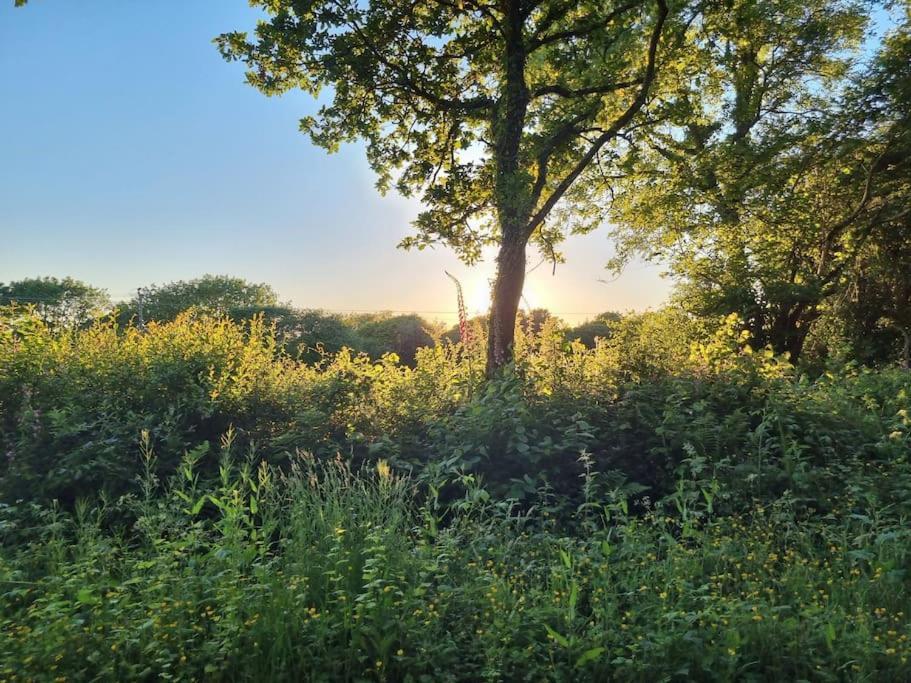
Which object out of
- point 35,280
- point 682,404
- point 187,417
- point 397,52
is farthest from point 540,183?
point 35,280

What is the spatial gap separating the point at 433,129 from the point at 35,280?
3280 cm

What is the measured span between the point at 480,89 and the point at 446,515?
6618mm

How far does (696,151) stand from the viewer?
44.0 ft

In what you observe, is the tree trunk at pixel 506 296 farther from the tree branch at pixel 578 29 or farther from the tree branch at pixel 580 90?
the tree branch at pixel 578 29

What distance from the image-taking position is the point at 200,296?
31406 mm

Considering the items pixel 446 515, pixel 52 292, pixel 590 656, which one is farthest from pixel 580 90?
pixel 52 292

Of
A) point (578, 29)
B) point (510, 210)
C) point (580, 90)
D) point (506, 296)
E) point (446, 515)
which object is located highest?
point (578, 29)

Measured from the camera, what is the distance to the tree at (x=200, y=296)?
95.3 feet

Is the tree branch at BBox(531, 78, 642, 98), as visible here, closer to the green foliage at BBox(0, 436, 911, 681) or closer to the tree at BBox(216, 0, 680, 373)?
the tree at BBox(216, 0, 680, 373)

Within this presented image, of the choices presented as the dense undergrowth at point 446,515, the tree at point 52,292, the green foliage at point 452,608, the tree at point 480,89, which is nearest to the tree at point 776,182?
the tree at point 480,89

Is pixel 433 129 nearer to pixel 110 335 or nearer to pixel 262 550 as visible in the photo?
pixel 110 335

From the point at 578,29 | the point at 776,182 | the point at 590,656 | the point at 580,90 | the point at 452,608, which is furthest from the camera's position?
the point at 776,182

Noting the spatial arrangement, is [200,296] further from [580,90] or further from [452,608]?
[452,608]

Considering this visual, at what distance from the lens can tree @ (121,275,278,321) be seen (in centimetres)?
2906
